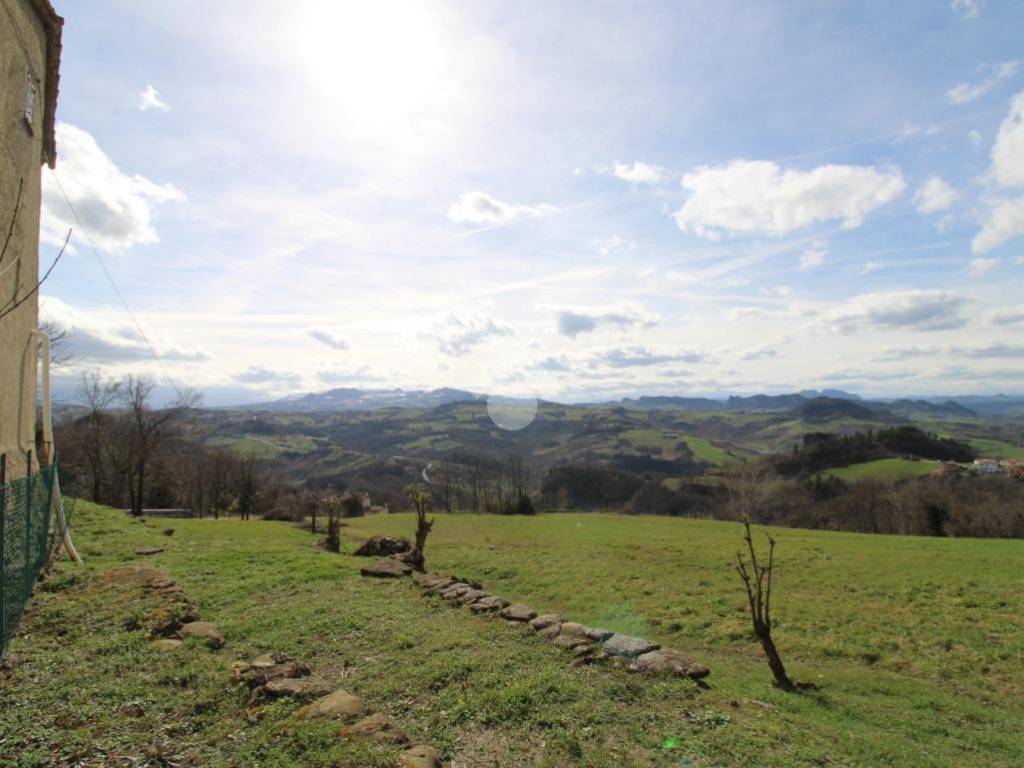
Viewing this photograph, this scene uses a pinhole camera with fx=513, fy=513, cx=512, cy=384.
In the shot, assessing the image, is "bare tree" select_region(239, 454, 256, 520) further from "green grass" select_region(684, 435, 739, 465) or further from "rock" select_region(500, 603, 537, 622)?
"green grass" select_region(684, 435, 739, 465)

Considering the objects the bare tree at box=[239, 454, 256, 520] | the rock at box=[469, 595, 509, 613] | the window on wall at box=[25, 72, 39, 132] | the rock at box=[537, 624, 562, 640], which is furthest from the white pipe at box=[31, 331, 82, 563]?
the bare tree at box=[239, 454, 256, 520]

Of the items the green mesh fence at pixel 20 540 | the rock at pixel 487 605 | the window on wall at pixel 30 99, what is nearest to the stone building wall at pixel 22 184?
the window on wall at pixel 30 99

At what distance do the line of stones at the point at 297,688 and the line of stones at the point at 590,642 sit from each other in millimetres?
3685

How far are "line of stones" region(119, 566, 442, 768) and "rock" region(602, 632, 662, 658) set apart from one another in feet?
13.2

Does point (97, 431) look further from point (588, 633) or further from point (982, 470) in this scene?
point (982, 470)

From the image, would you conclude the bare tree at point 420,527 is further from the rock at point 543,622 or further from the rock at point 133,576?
the rock at point 543,622

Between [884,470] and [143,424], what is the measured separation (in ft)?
352

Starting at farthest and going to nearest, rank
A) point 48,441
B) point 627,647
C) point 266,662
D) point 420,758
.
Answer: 1. point 48,441
2. point 627,647
3. point 266,662
4. point 420,758

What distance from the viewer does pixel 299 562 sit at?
16.1m

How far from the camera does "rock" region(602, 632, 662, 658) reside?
342 inches

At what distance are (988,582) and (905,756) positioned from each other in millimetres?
14729

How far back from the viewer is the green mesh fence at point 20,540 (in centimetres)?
750

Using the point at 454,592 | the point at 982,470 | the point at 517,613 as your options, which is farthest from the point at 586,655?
the point at 982,470

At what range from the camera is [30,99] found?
39.4 ft
